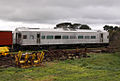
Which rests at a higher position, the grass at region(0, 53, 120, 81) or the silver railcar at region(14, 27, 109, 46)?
the silver railcar at region(14, 27, 109, 46)

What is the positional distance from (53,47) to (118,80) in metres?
21.8

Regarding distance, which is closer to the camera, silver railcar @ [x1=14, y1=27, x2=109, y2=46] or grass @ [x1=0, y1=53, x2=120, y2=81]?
grass @ [x1=0, y1=53, x2=120, y2=81]

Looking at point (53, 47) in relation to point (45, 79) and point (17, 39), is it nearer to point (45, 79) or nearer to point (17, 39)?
point (17, 39)

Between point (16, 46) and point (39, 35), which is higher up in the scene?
point (39, 35)

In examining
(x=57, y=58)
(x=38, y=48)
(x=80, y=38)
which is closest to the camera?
(x=57, y=58)

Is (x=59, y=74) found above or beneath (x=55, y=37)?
beneath

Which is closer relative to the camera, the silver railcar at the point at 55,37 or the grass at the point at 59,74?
the grass at the point at 59,74

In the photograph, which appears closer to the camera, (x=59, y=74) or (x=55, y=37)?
(x=59, y=74)

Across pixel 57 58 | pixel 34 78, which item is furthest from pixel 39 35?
pixel 34 78

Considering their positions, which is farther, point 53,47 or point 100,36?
point 100,36

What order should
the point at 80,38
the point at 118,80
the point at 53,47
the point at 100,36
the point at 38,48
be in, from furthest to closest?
1. the point at 100,36
2. the point at 80,38
3. the point at 53,47
4. the point at 38,48
5. the point at 118,80

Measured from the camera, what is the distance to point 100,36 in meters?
35.0

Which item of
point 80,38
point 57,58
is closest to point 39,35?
point 80,38

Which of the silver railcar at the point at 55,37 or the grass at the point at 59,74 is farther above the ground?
the silver railcar at the point at 55,37
